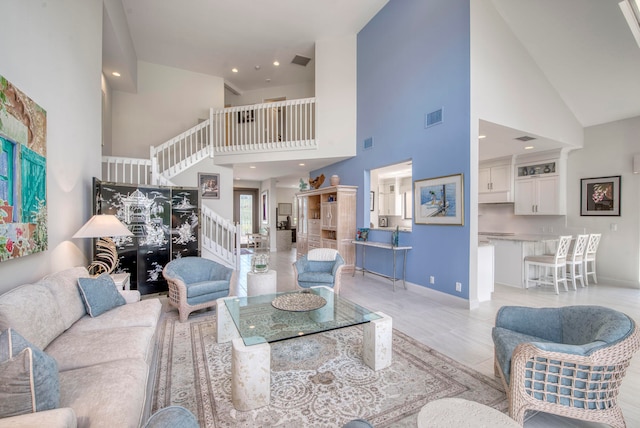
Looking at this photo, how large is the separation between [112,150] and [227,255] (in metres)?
4.09

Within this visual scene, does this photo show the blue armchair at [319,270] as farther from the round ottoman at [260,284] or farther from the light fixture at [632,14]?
the light fixture at [632,14]

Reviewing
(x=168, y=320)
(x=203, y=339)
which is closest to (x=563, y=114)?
(x=203, y=339)

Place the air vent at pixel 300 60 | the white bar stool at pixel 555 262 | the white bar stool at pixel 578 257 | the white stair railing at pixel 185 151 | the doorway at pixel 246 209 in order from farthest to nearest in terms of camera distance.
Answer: the doorway at pixel 246 209 < the air vent at pixel 300 60 < the white stair railing at pixel 185 151 < the white bar stool at pixel 578 257 < the white bar stool at pixel 555 262

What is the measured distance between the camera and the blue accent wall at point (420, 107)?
4004mm

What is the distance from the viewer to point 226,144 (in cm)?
695

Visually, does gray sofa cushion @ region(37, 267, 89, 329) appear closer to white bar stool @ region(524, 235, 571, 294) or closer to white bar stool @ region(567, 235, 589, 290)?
white bar stool @ region(524, 235, 571, 294)

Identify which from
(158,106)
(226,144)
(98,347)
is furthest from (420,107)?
(158,106)

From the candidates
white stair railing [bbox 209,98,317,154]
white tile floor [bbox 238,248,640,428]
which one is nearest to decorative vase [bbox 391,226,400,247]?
white tile floor [bbox 238,248,640,428]

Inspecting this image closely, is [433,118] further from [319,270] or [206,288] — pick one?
[206,288]

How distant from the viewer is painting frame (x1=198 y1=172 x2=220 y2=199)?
6.76m

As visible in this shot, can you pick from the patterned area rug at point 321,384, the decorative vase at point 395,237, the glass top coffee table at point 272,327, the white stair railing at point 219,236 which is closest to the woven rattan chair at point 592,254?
the decorative vase at point 395,237

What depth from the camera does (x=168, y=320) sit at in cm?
344

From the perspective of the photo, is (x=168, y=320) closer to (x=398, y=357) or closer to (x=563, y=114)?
(x=398, y=357)

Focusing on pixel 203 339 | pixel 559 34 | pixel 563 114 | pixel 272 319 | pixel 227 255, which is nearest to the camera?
pixel 272 319
